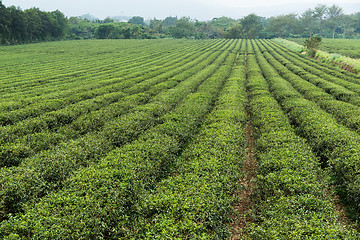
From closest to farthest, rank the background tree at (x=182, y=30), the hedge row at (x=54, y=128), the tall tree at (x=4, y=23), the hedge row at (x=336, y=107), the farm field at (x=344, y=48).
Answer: the hedge row at (x=54, y=128) < the hedge row at (x=336, y=107) < the farm field at (x=344, y=48) < the tall tree at (x=4, y=23) < the background tree at (x=182, y=30)

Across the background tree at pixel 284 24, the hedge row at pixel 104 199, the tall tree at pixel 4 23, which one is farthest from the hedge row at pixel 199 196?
the background tree at pixel 284 24

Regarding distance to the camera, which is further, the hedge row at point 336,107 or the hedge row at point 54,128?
the hedge row at point 336,107

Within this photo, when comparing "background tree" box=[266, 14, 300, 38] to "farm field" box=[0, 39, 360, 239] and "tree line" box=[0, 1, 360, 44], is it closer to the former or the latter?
"tree line" box=[0, 1, 360, 44]

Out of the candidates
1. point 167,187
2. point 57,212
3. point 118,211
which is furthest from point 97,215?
point 167,187

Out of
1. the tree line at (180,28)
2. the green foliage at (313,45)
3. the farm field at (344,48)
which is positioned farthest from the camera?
the tree line at (180,28)

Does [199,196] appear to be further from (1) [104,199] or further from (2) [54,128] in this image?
(2) [54,128]

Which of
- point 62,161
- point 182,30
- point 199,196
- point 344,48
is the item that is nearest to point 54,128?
point 62,161

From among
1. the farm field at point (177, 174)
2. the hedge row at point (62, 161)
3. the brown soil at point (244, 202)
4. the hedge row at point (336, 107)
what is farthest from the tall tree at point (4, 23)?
the brown soil at point (244, 202)

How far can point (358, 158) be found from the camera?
888 centimetres

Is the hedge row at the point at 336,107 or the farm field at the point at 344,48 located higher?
the farm field at the point at 344,48

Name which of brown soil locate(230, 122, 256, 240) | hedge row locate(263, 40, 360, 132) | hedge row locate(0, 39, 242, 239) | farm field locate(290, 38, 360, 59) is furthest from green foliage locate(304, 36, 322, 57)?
hedge row locate(0, 39, 242, 239)

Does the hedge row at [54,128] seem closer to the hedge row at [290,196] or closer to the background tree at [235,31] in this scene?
the hedge row at [290,196]

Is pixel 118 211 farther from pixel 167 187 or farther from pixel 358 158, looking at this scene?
pixel 358 158


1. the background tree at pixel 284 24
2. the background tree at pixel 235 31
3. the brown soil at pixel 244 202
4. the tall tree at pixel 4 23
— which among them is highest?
the background tree at pixel 284 24
